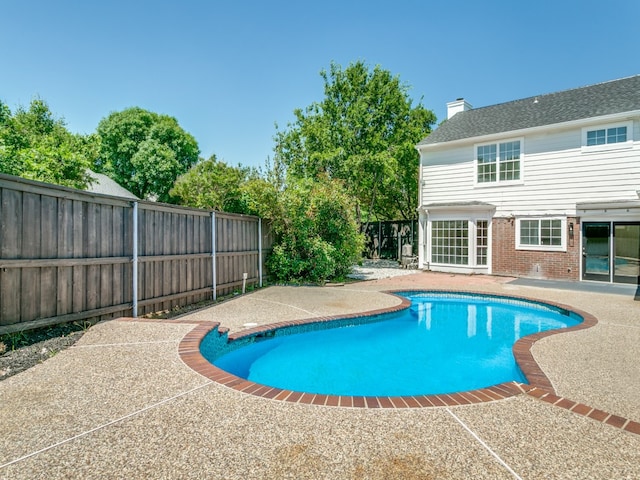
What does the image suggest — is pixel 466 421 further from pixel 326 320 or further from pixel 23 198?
pixel 23 198

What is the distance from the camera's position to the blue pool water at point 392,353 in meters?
4.86

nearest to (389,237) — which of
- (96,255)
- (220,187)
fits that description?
(220,187)

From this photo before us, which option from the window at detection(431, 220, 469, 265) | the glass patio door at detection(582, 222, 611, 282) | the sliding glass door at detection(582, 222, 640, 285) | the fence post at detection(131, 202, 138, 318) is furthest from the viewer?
the window at detection(431, 220, 469, 265)

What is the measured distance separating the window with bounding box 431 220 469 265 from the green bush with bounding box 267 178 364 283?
14.7ft

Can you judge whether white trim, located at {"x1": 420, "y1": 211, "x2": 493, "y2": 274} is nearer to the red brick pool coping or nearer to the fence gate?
the fence gate

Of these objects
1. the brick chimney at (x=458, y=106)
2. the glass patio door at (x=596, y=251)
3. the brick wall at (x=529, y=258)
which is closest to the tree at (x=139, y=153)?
the brick chimney at (x=458, y=106)

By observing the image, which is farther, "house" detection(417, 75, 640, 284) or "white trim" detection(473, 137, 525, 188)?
"white trim" detection(473, 137, 525, 188)

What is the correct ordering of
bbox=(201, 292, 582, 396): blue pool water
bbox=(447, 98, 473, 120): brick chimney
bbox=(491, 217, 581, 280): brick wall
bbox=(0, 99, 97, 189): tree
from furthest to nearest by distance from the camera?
bbox=(447, 98, 473, 120): brick chimney
bbox=(491, 217, 581, 280): brick wall
bbox=(0, 99, 97, 189): tree
bbox=(201, 292, 582, 396): blue pool water

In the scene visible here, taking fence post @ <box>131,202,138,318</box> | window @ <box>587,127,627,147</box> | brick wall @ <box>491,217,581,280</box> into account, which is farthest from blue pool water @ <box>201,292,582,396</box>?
window @ <box>587,127,627,147</box>

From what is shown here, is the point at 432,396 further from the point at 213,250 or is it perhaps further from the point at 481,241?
the point at 481,241

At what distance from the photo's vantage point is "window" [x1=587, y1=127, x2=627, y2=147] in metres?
11.4

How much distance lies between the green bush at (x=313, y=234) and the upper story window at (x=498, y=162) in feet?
19.4

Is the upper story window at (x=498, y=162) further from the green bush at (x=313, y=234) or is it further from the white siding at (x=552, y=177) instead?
the green bush at (x=313, y=234)

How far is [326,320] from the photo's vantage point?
675 centimetres
